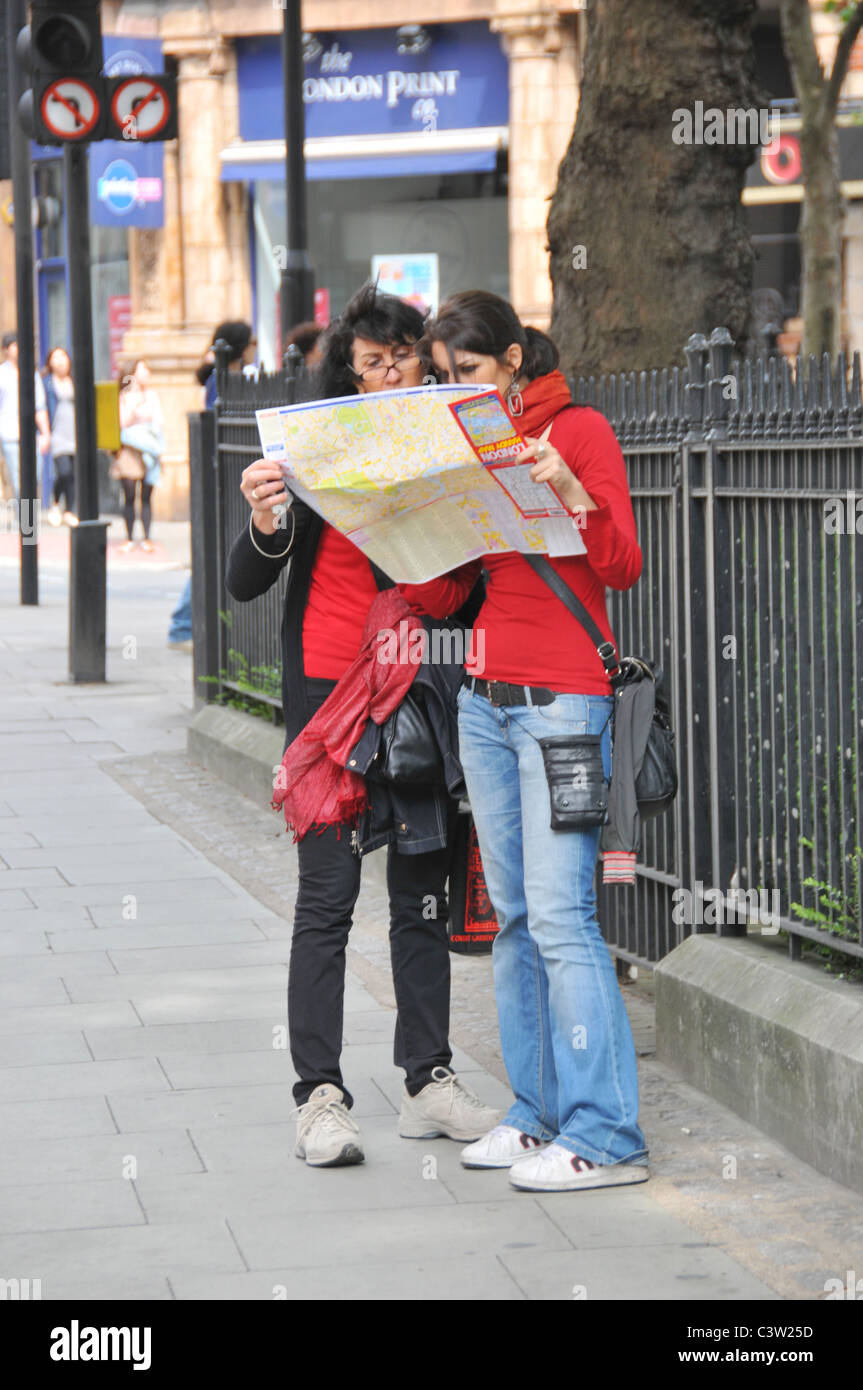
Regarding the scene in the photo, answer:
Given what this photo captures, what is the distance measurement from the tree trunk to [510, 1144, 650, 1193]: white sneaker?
3969mm

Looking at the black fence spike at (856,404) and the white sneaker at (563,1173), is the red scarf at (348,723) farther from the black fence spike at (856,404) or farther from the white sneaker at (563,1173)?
the black fence spike at (856,404)

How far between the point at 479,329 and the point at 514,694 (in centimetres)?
73

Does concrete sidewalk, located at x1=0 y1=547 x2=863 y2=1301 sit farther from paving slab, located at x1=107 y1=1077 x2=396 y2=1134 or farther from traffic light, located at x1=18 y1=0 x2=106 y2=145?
traffic light, located at x1=18 y1=0 x2=106 y2=145

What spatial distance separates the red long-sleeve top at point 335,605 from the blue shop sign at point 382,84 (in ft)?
65.7

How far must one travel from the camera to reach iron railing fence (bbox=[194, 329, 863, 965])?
4.67m

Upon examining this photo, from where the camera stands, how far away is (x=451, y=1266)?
155 inches

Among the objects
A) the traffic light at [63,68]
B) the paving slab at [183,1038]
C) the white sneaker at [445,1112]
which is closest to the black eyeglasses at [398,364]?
the white sneaker at [445,1112]

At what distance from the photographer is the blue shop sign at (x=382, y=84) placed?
23812mm

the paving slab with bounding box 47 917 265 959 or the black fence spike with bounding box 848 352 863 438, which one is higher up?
the black fence spike with bounding box 848 352 863 438

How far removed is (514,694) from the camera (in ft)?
14.1

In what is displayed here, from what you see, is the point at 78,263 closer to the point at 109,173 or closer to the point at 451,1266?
the point at 451,1266

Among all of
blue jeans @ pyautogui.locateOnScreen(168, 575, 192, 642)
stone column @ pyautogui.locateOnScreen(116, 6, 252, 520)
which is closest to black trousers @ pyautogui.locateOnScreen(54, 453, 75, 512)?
stone column @ pyautogui.locateOnScreen(116, 6, 252, 520)

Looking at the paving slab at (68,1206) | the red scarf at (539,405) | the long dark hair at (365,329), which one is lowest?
the paving slab at (68,1206)

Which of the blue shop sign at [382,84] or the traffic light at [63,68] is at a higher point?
the blue shop sign at [382,84]
